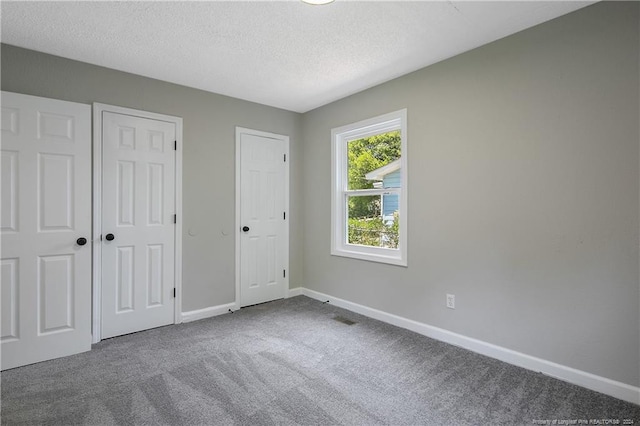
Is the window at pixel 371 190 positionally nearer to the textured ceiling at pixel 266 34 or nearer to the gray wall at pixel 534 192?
the gray wall at pixel 534 192

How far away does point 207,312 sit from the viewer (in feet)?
11.9

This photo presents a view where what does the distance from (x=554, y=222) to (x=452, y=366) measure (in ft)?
4.23

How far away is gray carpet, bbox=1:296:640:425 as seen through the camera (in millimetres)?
1896

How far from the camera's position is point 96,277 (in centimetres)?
293

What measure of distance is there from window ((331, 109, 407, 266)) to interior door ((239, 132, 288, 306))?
2.46ft

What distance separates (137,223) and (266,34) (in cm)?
213

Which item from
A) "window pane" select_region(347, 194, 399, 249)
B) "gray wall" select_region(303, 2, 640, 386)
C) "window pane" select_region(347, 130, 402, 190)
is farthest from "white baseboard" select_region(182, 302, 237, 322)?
"window pane" select_region(347, 130, 402, 190)

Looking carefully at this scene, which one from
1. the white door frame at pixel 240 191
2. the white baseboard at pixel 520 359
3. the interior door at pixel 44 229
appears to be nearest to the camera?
the white baseboard at pixel 520 359

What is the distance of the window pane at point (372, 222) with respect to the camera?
3.50m

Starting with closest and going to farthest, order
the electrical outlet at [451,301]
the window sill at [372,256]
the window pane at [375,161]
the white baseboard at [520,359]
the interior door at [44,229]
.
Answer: the white baseboard at [520,359], the interior door at [44,229], the electrical outlet at [451,301], the window sill at [372,256], the window pane at [375,161]

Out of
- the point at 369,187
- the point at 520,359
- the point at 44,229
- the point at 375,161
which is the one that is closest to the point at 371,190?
the point at 369,187

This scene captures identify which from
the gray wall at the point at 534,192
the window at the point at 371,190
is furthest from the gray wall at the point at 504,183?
the window at the point at 371,190

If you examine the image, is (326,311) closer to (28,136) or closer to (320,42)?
(320,42)

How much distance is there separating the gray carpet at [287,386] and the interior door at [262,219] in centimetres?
104
